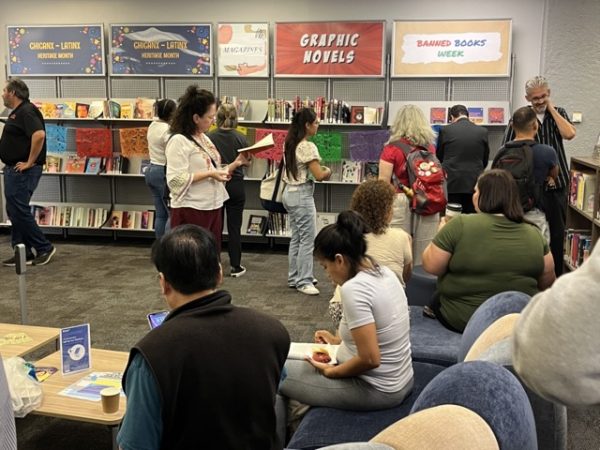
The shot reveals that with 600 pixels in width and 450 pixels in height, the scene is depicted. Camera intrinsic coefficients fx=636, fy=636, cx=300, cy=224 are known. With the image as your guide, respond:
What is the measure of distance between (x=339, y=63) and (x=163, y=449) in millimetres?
5555

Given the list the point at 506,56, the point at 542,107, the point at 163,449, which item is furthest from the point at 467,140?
the point at 163,449

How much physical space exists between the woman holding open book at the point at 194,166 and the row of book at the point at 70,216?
11.2 ft

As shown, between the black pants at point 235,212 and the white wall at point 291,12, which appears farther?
the white wall at point 291,12

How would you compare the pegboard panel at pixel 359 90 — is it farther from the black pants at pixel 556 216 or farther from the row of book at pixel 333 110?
the black pants at pixel 556 216

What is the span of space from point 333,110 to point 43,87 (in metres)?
3.40

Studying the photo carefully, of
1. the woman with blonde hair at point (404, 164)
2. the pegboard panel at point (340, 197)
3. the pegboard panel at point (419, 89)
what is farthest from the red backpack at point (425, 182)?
the pegboard panel at point (340, 197)

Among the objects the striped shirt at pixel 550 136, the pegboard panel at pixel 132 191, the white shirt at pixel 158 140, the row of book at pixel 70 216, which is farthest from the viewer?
the pegboard panel at pixel 132 191

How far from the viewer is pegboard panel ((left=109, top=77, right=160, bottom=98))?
7.11 m

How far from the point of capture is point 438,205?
14.4 ft

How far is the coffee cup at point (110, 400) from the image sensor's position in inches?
90.9

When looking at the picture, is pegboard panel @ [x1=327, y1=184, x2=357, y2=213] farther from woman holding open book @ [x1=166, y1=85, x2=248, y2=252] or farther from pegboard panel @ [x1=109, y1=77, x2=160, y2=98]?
woman holding open book @ [x1=166, y1=85, x2=248, y2=252]

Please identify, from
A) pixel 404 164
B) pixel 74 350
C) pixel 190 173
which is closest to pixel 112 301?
pixel 190 173

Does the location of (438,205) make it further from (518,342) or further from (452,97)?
(518,342)

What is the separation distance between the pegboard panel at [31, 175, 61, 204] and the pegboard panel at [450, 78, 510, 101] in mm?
4679
